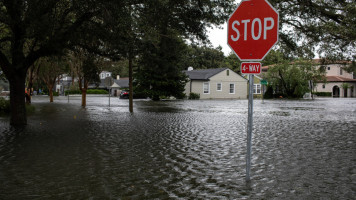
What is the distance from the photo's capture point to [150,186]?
505 cm

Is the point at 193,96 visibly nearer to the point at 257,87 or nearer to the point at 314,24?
the point at 257,87

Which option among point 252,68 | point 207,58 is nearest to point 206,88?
point 207,58

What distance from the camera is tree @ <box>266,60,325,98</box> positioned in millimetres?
54375

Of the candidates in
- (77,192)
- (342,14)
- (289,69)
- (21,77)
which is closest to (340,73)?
(289,69)

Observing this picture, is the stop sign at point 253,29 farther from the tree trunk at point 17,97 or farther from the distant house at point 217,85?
the distant house at point 217,85

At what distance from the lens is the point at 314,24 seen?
49.1 ft

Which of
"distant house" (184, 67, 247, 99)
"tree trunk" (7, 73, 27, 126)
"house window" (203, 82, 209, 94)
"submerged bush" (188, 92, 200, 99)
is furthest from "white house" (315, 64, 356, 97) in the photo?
"tree trunk" (7, 73, 27, 126)

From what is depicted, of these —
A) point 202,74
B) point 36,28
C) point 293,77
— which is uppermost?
point 202,74

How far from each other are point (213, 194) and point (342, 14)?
40.7 feet

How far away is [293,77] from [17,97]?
1901 inches

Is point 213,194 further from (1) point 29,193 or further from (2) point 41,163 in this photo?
(2) point 41,163

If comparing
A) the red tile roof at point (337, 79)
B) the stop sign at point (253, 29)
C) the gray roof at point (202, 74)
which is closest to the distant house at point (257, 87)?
the gray roof at point (202, 74)

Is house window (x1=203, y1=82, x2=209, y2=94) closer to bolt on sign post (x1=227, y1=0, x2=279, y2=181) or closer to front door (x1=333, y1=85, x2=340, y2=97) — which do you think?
A: front door (x1=333, y1=85, x2=340, y2=97)

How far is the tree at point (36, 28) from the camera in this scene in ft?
33.6
